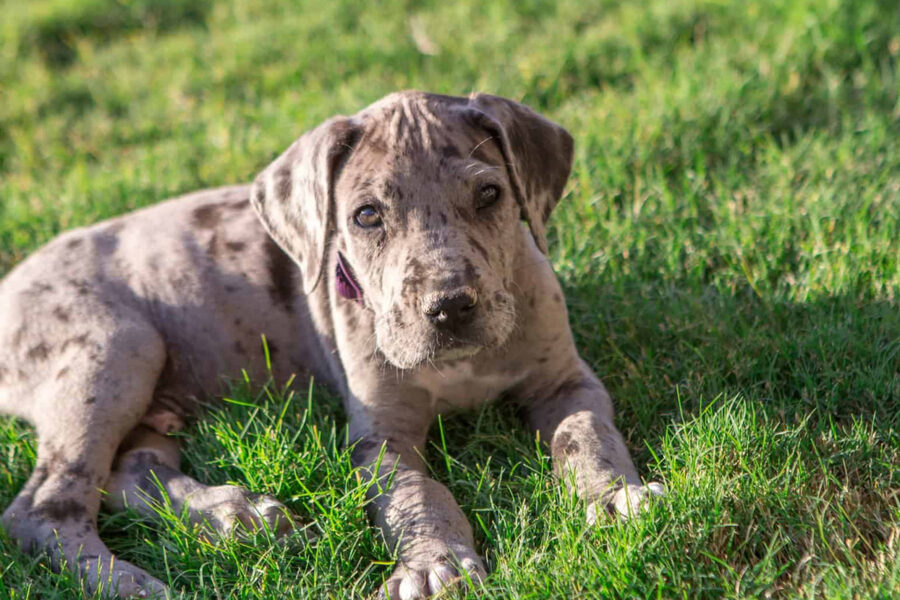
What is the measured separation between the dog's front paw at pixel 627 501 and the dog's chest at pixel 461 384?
0.93 meters

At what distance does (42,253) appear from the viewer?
5391 mm

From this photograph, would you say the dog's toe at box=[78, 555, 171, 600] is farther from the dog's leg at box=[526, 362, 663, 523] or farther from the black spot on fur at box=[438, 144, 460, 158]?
the black spot on fur at box=[438, 144, 460, 158]

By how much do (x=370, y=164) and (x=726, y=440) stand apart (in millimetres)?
1863

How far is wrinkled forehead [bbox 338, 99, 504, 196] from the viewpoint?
13.6 ft

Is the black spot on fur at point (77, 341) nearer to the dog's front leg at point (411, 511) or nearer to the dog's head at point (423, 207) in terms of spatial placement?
the dog's head at point (423, 207)

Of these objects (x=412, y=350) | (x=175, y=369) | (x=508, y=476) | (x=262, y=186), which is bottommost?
(x=508, y=476)

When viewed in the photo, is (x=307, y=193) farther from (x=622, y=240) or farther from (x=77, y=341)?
(x=622, y=240)

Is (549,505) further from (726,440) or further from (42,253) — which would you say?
(42,253)

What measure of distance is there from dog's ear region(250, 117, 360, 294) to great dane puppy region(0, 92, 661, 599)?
0.4 inches

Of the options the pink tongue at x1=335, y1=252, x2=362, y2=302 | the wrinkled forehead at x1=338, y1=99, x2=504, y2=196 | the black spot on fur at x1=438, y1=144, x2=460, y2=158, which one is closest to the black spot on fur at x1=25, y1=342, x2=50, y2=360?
the pink tongue at x1=335, y1=252, x2=362, y2=302

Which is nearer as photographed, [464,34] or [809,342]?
[809,342]

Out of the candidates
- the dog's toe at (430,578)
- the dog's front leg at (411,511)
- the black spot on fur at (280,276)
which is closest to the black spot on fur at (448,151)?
the dog's front leg at (411,511)

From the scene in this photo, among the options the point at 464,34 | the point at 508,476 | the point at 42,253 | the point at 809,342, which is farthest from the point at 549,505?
the point at 464,34

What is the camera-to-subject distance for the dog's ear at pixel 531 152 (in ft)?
14.4
